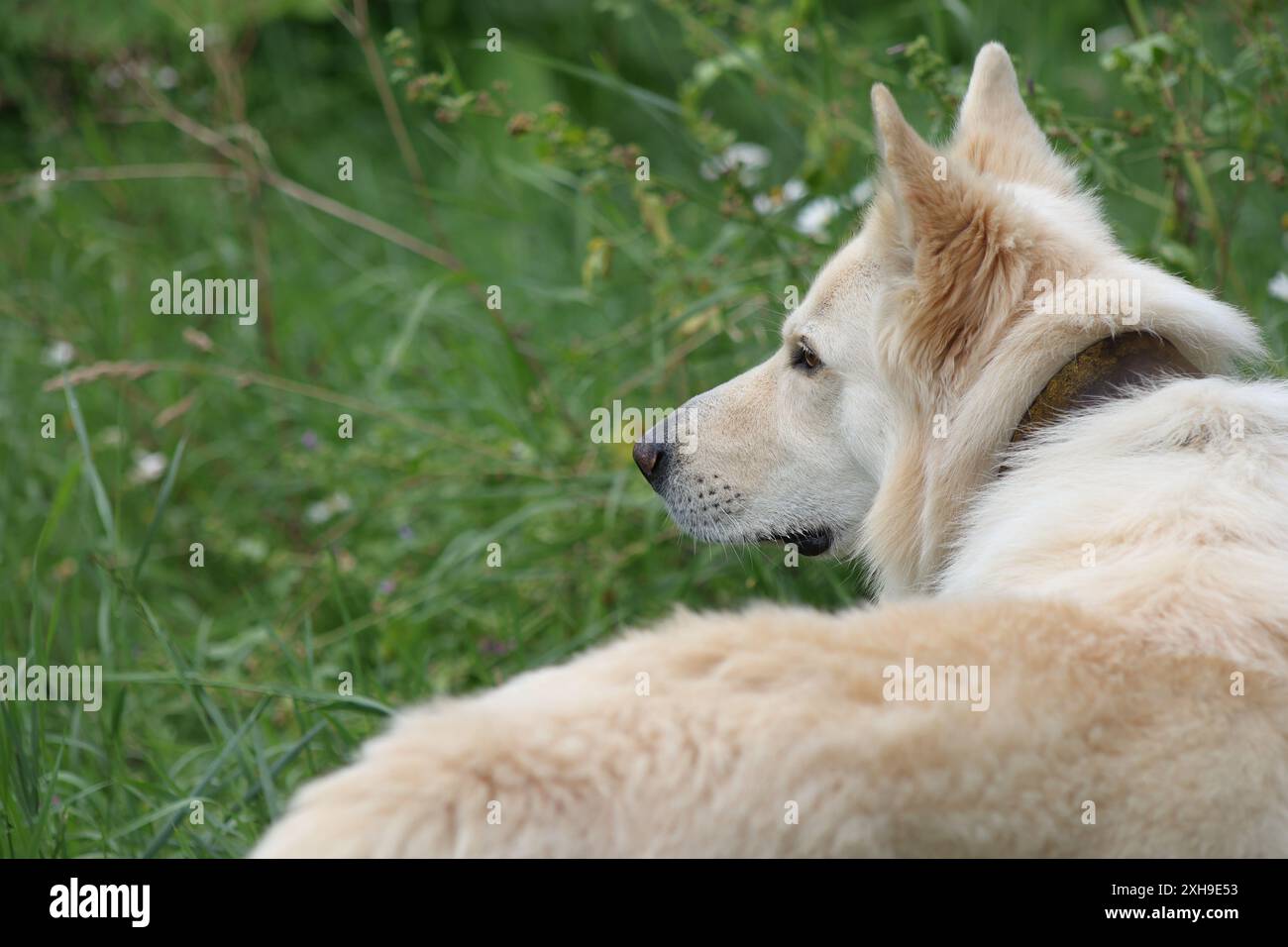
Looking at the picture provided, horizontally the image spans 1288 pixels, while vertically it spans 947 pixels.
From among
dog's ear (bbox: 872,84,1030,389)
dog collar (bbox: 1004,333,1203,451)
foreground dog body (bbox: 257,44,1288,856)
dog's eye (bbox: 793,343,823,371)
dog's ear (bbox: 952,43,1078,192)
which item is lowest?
foreground dog body (bbox: 257,44,1288,856)

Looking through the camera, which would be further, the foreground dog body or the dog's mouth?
the dog's mouth

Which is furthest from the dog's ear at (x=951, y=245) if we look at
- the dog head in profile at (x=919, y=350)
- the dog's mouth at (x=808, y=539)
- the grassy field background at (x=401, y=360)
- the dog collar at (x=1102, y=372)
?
the grassy field background at (x=401, y=360)

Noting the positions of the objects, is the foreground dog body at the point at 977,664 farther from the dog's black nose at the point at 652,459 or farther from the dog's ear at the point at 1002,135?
the dog's black nose at the point at 652,459

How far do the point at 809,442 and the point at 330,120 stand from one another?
6064 millimetres

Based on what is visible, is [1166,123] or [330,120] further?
[330,120]

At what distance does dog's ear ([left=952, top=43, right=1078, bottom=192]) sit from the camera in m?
2.94

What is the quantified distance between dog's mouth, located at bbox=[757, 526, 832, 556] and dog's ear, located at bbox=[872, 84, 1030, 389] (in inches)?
24.4

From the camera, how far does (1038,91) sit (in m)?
3.62

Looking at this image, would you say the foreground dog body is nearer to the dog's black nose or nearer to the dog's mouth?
the dog's mouth

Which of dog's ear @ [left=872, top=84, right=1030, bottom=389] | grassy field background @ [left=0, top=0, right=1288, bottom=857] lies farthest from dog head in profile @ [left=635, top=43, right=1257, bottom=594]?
grassy field background @ [left=0, top=0, right=1288, bottom=857]

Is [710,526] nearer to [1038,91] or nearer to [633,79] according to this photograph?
[1038,91]

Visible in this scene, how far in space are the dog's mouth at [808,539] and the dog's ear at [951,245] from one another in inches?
24.4
